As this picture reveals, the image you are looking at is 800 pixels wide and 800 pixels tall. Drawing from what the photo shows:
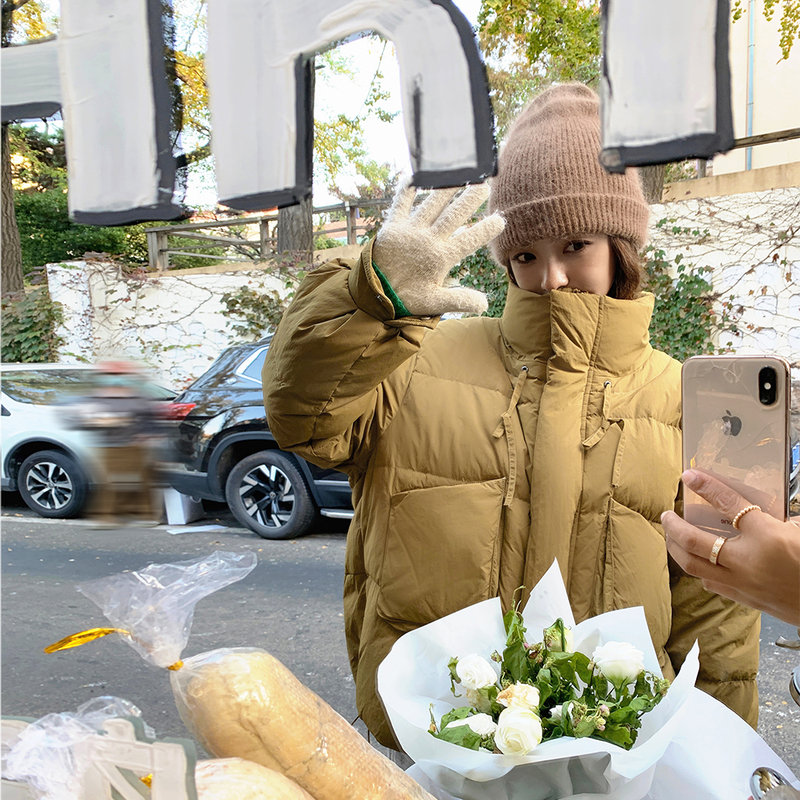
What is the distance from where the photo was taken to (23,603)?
3.88 ft

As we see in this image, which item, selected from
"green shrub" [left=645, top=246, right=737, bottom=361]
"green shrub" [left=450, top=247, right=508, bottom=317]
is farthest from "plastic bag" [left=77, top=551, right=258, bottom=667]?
"green shrub" [left=645, top=246, right=737, bottom=361]

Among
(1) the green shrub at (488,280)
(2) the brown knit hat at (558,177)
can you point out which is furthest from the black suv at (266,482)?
(2) the brown knit hat at (558,177)

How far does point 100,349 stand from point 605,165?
551mm

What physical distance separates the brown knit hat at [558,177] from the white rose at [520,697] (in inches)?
24.2

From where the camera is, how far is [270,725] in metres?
0.56

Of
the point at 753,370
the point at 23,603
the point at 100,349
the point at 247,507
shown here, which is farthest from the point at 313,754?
the point at 247,507

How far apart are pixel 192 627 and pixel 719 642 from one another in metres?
1.95

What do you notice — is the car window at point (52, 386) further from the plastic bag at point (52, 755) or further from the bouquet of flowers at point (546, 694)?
the bouquet of flowers at point (546, 694)

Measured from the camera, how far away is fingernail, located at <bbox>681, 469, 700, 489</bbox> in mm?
675

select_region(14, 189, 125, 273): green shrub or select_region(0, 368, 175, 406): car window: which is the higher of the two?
select_region(14, 189, 125, 273): green shrub

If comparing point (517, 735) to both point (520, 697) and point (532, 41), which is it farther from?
point (532, 41)

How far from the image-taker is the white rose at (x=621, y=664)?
70cm

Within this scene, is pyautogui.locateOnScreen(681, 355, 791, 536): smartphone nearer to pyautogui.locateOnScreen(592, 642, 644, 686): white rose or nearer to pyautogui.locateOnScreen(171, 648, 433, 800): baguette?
pyautogui.locateOnScreen(592, 642, 644, 686): white rose

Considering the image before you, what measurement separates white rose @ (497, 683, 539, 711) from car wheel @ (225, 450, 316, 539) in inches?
133
